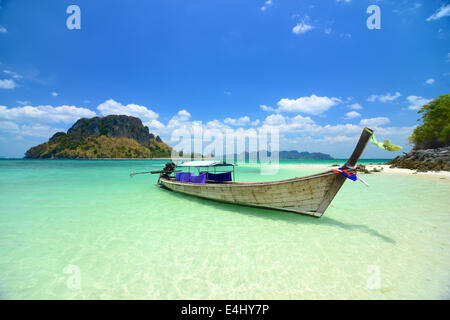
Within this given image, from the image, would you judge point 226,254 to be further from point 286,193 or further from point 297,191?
point 297,191

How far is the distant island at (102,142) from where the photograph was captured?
120 meters

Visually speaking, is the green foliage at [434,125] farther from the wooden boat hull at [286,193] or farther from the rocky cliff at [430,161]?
the wooden boat hull at [286,193]

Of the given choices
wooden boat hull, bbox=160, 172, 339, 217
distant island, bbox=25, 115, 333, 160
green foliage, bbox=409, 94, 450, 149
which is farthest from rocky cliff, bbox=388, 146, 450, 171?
distant island, bbox=25, 115, 333, 160

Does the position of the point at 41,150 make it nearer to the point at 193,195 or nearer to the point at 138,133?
the point at 138,133

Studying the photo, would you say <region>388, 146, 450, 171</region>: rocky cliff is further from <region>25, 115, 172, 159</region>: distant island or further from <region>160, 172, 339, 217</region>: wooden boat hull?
<region>25, 115, 172, 159</region>: distant island

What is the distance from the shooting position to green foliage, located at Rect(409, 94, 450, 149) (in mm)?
31453

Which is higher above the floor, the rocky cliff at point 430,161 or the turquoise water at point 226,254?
the rocky cliff at point 430,161

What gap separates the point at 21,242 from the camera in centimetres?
569

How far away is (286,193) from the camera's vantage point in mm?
7203

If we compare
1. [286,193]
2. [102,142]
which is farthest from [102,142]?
[286,193]

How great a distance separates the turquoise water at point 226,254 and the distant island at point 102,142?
115737mm

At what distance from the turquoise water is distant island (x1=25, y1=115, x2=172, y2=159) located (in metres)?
140

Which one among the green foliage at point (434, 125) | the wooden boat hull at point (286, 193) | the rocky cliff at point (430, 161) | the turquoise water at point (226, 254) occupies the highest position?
the green foliage at point (434, 125)

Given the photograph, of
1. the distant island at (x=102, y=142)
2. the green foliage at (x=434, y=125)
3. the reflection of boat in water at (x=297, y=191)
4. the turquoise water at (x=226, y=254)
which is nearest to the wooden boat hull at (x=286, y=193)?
the reflection of boat in water at (x=297, y=191)
